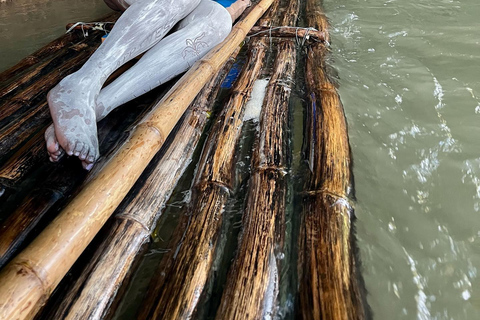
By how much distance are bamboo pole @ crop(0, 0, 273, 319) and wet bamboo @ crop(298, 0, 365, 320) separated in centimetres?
74

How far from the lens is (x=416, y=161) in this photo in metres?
1.61

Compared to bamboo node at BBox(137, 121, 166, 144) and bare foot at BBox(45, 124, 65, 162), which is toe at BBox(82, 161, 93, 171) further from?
bamboo node at BBox(137, 121, 166, 144)

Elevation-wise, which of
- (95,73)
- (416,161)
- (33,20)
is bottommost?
(416,161)

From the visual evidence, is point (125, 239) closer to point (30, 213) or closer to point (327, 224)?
point (30, 213)

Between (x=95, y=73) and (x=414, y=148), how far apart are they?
175cm

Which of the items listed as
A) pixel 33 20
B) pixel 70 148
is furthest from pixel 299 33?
pixel 33 20

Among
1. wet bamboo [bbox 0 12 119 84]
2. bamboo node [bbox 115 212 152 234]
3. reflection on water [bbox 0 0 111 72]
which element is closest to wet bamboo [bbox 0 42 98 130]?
wet bamboo [bbox 0 12 119 84]

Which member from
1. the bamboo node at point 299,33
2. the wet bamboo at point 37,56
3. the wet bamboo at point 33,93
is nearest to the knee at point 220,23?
the bamboo node at point 299,33

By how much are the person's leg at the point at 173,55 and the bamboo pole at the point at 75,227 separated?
0.96 feet

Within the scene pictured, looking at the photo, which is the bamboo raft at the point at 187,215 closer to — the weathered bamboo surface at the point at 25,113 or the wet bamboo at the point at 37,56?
the weathered bamboo surface at the point at 25,113

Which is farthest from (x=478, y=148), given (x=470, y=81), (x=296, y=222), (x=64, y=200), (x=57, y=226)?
(x=64, y=200)

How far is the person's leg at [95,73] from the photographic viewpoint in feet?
4.47

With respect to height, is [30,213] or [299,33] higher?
[299,33]

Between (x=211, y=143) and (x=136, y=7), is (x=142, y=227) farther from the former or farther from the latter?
(x=136, y=7)
